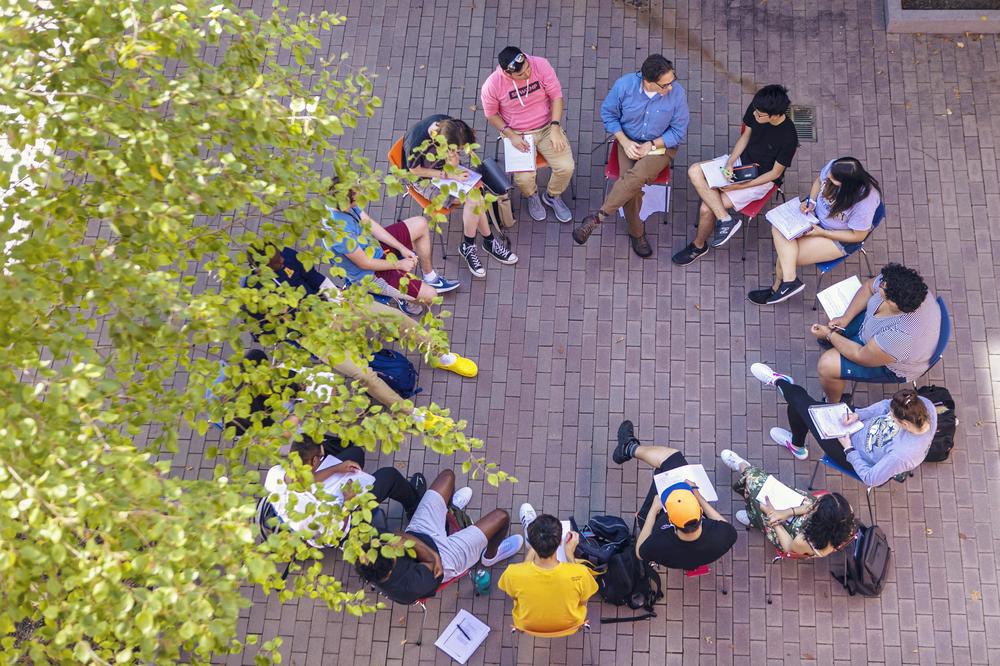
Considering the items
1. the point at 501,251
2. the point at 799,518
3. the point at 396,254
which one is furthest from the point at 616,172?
the point at 799,518

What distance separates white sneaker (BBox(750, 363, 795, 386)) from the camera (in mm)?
6898

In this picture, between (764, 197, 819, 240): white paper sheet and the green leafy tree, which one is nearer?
the green leafy tree

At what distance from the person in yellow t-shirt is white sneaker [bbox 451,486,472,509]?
3.90 ft

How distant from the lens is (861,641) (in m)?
6.24

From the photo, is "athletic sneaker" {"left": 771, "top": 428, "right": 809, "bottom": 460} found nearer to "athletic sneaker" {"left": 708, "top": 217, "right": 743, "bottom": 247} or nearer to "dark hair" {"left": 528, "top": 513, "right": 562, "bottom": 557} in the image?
"athletic sneaker" {"left": 708, "top": 217, "right": 743, "bottom": 247}

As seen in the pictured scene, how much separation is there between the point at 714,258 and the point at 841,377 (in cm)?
174

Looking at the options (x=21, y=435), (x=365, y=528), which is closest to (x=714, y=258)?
(x=365, y=528)

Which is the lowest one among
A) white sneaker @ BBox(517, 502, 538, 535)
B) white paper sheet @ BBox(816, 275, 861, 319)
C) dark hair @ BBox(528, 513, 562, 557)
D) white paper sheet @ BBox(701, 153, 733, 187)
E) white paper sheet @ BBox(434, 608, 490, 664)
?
white paper sheet @ BBox(434, 608, 490, 664)

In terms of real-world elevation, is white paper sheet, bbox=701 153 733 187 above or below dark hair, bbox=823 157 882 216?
below

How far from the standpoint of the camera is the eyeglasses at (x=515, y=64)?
6.98m

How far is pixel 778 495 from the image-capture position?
608 centimetres

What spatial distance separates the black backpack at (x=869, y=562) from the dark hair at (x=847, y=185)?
8.38 feet

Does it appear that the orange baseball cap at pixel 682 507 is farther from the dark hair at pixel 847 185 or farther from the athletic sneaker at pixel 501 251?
the athletic sneaker at pixel 501 251

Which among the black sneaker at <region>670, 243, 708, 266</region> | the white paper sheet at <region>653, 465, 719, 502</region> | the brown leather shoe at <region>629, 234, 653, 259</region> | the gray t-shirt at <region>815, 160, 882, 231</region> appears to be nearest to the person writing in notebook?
the white paper sheet at <region>653, 465, 719, 502</region>
